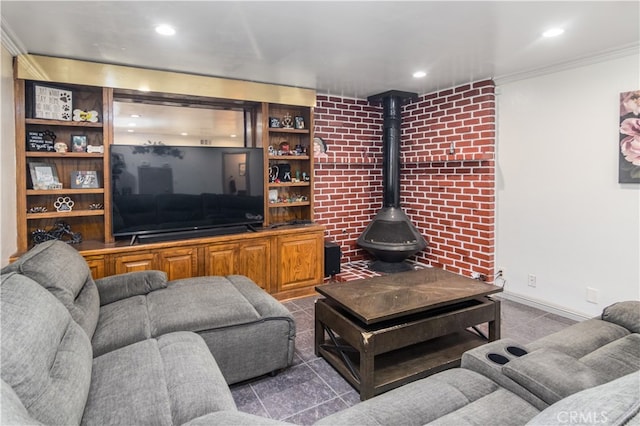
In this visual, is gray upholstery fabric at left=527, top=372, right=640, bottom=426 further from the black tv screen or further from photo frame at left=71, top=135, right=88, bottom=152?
photo frame at left=71, top=135, right=88, bottom=152

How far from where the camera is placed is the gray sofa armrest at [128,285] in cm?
239

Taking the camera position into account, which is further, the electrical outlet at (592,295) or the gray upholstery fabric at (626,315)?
the electrical outlet at (592,295)

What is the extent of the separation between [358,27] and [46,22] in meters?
2.03

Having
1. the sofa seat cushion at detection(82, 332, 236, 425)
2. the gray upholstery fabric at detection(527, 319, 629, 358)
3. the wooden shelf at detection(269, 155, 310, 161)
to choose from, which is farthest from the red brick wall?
the sofa seat cushion at detection(82, 332, 236, 425)

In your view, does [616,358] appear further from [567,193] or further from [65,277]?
[65,277]

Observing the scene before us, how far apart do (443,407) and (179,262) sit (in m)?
2.57

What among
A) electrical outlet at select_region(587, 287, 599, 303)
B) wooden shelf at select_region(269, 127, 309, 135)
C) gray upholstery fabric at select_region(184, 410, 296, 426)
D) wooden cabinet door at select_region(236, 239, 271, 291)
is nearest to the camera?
gray upholstery fabric at select_region(184, 410, 296, 426)

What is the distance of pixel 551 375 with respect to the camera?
4.13 feet

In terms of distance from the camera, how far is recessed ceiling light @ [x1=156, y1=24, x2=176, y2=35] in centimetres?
240

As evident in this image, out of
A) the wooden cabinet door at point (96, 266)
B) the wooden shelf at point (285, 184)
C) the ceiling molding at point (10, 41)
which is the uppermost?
the ceiling molding at point (10, 41)

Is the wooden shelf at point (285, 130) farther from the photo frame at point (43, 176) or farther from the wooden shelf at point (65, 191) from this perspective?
the photo frame at point (43, 176)

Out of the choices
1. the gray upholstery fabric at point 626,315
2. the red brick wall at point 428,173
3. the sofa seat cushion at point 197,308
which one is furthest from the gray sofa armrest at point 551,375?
the red brick wall at point 428,173

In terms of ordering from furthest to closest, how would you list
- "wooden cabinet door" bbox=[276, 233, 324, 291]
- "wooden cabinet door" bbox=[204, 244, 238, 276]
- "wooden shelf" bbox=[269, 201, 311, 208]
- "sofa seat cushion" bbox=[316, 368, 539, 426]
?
"wooden shelf" bbox=[269, 201, 311, 208], "wooden cabinet door" bbox=[276, 233, 324, 291], "wooden cabinet door" bbox=[204, 244, 238, 276], "sofa seat cushion" bbox=[316, 368, 539, 426]

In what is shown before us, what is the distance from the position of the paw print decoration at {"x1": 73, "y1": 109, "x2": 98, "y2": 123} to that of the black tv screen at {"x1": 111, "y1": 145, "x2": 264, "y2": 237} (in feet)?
1.21
